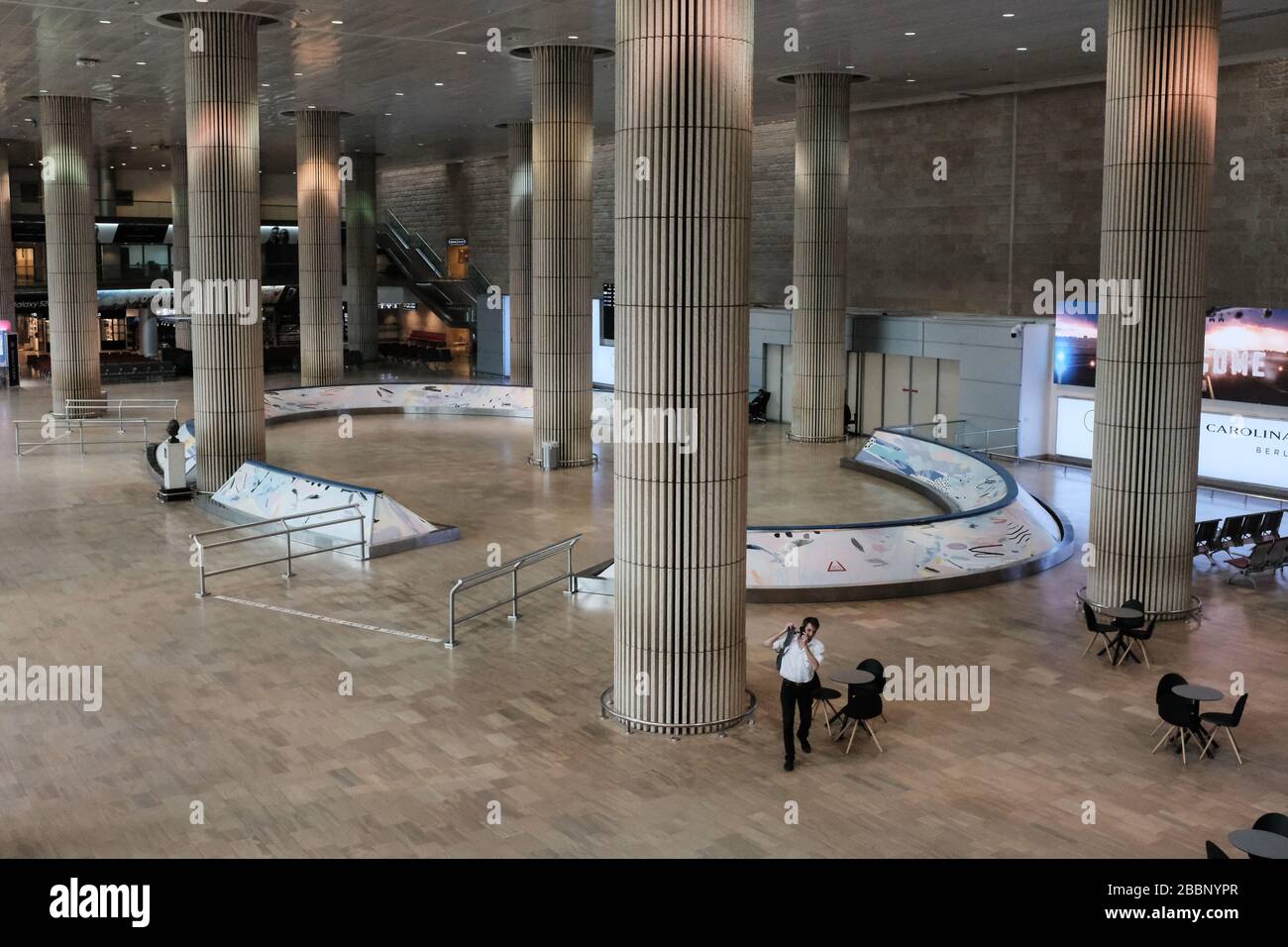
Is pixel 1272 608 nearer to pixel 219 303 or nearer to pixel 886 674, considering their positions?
pixel 886 674

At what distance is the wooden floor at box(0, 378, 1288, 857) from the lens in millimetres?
9320

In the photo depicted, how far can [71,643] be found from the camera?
13.9m

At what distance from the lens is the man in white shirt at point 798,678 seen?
10516mm

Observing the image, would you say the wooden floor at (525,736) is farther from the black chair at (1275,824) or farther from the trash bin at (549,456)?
the trash bin at (549,456)

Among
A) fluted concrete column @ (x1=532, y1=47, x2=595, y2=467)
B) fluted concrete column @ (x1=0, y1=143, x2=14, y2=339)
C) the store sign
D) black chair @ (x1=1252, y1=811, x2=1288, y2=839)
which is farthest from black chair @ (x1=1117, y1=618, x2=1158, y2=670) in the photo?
fluted concrete column @ (x1=0, y1=143, x2=14, y2=339)

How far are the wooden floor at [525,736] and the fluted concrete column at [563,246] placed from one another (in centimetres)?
783

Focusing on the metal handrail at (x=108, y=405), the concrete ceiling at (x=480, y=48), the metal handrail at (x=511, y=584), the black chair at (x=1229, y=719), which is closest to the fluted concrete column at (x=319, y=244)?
the concrete ceiling at (x=480, y=48)

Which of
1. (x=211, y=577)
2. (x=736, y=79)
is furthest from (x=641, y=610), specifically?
(x=211, y=577)

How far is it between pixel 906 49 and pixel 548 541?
38.8ft

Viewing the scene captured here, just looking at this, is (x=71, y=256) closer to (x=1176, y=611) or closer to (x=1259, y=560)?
(x=1176, y=611)

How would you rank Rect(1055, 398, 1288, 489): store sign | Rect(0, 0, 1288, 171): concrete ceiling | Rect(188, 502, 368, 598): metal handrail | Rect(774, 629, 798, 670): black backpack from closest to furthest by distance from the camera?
1. Rect(774, 629, 798, 670): black backpack
2. Rect(188, 502, 368, 598): metal handrail
3. Rect(0, 0, 1288, 171): concrete ceiling
4. Rect(1055, 398, 1288, 489): store sign

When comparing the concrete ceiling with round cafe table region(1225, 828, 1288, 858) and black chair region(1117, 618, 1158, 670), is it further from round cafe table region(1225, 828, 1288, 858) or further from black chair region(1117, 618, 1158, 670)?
round cafe table region(1225, 828, 1288, 858)

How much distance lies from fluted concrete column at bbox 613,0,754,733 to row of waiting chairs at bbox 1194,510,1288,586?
8.32m

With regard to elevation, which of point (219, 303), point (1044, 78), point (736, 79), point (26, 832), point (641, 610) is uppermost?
point (1044, 78)
